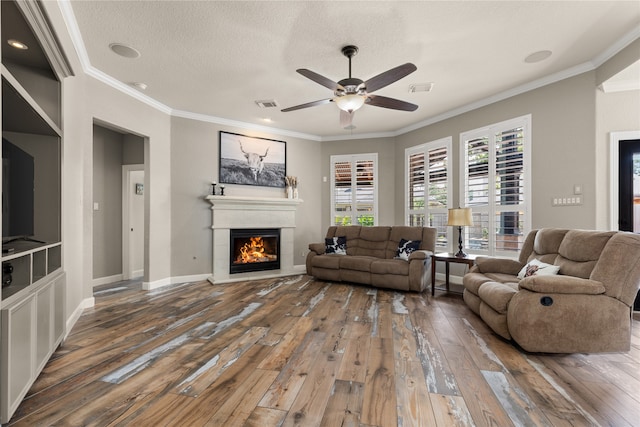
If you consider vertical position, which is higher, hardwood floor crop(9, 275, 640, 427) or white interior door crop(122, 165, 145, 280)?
white interior door crop(122, 165, 145, 280)

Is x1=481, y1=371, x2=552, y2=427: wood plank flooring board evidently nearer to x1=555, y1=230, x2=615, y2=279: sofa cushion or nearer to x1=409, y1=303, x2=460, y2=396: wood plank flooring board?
x1=409, y1=303, x2=460, y2=396: wood plank flooring board

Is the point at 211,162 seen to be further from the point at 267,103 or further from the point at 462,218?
the point at 462,218

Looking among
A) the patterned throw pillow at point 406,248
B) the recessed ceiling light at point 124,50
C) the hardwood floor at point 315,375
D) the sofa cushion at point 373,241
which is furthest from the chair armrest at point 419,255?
the recessed ceiling light at point 124,50

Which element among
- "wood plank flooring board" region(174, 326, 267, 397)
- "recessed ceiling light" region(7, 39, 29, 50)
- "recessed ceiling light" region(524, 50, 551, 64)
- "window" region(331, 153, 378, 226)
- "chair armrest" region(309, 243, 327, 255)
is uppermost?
"recessed ceiling light" region(524, 50, 551, 64)

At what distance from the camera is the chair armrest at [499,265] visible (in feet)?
12.0

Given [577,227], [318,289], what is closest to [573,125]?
[577,227]

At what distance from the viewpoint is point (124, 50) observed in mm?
3303

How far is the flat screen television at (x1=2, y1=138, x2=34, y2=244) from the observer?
6.10 ft

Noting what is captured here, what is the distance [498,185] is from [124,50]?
4992mm

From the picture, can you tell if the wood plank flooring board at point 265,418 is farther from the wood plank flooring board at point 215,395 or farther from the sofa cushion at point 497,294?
the sofa cushion at point 497,294

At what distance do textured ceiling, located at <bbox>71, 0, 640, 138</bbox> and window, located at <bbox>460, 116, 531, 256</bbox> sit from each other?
2.09 ft

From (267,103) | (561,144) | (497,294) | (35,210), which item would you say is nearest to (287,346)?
(497,294)

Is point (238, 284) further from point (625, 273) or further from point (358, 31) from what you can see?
point (625, 273)

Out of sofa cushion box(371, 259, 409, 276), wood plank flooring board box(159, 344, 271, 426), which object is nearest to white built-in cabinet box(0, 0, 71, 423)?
wood plank flooring board box(159, 344, 271, 426)
